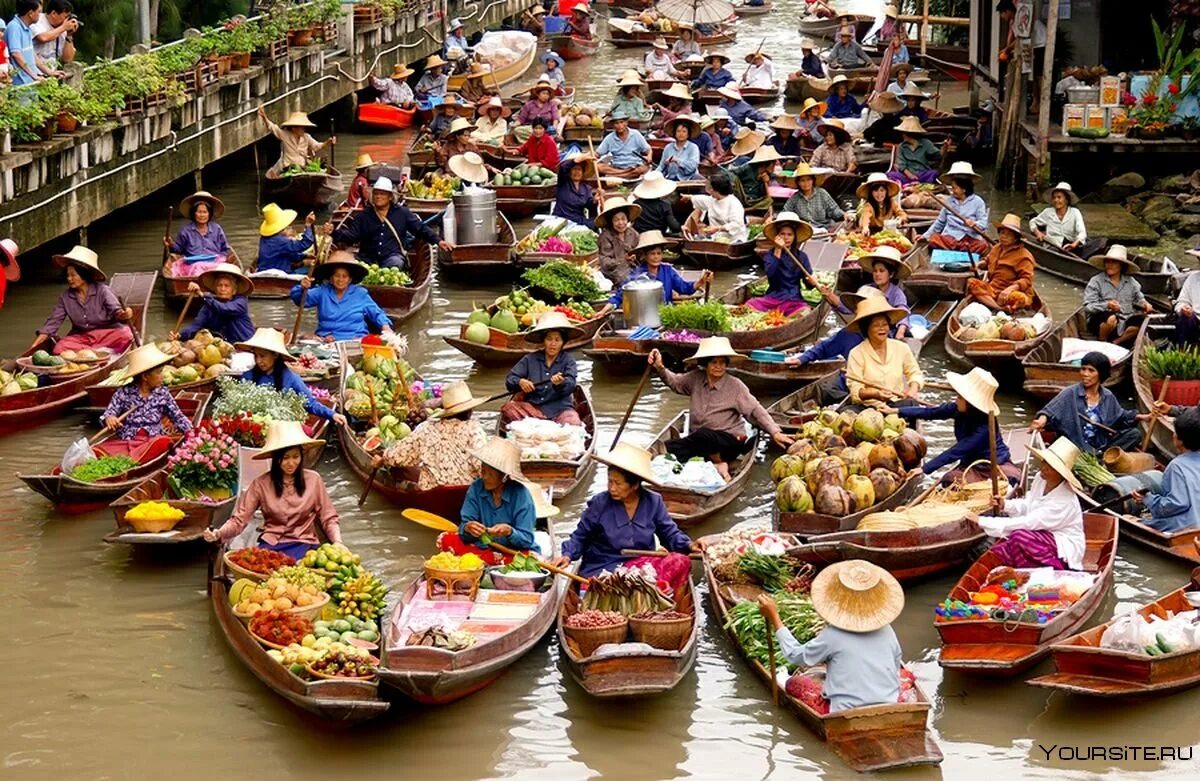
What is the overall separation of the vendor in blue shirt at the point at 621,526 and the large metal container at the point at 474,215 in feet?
24.5

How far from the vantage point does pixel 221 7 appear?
22859mm

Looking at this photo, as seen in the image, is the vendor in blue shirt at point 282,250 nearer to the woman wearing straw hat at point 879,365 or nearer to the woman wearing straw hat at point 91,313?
the woman wearing straw hat at point 91,313

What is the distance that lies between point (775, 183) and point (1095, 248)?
375 cm

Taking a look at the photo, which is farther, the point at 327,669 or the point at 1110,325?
the point at 1110,325

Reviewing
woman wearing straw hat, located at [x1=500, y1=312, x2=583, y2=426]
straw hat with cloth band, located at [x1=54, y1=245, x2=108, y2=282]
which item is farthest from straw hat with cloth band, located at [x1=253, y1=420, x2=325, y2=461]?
straw hat with cloth band, located at [x1=54, y1=245, x2=108, y2=282]

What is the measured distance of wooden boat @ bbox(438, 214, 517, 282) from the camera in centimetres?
1554

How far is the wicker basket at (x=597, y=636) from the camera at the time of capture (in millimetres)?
7953

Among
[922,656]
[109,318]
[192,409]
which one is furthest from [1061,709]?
[109,318]

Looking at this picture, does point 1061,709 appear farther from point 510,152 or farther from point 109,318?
point 510,152

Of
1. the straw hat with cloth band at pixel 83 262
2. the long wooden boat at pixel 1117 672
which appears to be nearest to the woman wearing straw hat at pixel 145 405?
the straw hat with cloth band at pixel 83 262

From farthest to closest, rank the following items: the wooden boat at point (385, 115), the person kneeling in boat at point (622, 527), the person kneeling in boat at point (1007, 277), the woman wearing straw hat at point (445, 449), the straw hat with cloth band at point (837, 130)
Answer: the wooden boat at point (385, 115), the straw hat with cloth band at point (837, 130), the person kneeling in boat at point (1007, 277), the woman wearing straw hat at point (445, 449), the person kneeling in boat at point (622, 527)

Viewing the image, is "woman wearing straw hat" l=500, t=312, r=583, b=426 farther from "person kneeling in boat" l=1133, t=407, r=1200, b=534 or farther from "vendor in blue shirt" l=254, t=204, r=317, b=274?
"vendor in blue shirt" l=254, t=204, r=317, b=274

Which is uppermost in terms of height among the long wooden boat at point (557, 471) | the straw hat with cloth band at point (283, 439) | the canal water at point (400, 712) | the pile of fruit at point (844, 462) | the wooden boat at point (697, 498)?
the straw hat with cloth band at point (283, 439)

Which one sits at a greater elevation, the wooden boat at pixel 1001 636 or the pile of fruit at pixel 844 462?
the pile of fruit at pixel 844 462
